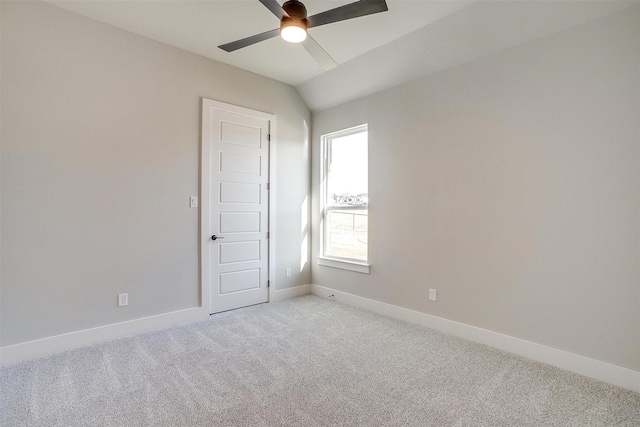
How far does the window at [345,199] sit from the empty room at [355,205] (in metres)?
0.09

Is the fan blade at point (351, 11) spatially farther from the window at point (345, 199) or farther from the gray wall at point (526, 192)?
the window at point (345, 199)

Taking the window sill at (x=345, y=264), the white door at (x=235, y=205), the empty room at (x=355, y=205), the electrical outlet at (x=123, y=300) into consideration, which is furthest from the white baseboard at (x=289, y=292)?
the electrical outlet at (x=123, y=300)

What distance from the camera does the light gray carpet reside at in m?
1.84

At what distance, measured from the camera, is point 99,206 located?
2.89 metres

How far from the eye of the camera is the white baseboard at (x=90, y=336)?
250cm

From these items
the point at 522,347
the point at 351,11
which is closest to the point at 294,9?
the point at 351,11

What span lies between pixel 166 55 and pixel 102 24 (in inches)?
22.3

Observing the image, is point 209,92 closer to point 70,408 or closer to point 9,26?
point 9,26

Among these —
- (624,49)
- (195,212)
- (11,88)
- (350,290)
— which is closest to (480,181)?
(624,49)

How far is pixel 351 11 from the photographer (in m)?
2.00

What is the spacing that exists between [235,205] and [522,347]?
10.7 ft

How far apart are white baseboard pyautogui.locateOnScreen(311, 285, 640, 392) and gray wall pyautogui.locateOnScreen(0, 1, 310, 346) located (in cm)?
232

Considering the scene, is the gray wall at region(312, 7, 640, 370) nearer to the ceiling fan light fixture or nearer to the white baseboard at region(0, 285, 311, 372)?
the ceiling fan light fixture

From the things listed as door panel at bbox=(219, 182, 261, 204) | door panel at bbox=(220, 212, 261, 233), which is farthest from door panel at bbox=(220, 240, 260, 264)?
door panel at bbox=(219, 182, 261, 204)
